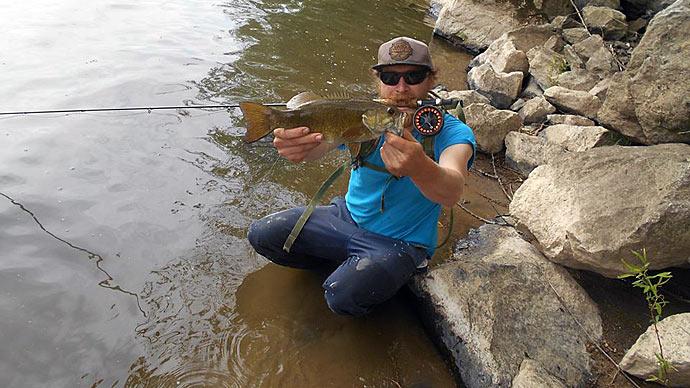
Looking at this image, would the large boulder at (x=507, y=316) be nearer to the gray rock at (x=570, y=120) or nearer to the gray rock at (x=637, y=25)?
the gray rock at (x=570, y=120)

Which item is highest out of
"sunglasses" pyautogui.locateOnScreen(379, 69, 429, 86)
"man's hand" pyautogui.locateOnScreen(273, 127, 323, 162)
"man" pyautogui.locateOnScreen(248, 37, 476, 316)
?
"sunglasses" pyautogui.locateOnScreen(379, 69, 429, 86)

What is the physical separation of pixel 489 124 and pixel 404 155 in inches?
157

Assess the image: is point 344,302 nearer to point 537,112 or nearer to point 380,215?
point 380,215

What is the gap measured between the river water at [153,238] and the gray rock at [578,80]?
3.09 m

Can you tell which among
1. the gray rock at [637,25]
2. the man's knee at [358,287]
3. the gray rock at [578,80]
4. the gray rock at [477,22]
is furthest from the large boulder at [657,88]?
the gray rock at [477,22]

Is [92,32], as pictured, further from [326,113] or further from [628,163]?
[628,163]

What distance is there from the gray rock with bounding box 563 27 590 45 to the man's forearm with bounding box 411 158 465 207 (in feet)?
26.8

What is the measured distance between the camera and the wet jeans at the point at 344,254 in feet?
10.9

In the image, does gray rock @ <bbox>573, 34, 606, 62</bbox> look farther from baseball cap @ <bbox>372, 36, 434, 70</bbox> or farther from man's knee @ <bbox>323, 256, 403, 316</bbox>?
man's knee @ <bbox>323, 256, 403, 316</bbox>

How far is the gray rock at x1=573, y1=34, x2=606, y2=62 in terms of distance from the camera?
8.25 metres

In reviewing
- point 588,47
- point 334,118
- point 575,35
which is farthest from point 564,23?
point 334,118

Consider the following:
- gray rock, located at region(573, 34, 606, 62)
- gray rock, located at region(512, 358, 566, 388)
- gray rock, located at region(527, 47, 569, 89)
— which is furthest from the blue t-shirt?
gray rock, located at region(573, 34, 606, 62)

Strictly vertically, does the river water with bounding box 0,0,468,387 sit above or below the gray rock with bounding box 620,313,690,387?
below

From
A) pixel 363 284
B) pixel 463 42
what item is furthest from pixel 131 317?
pixel 463 42
